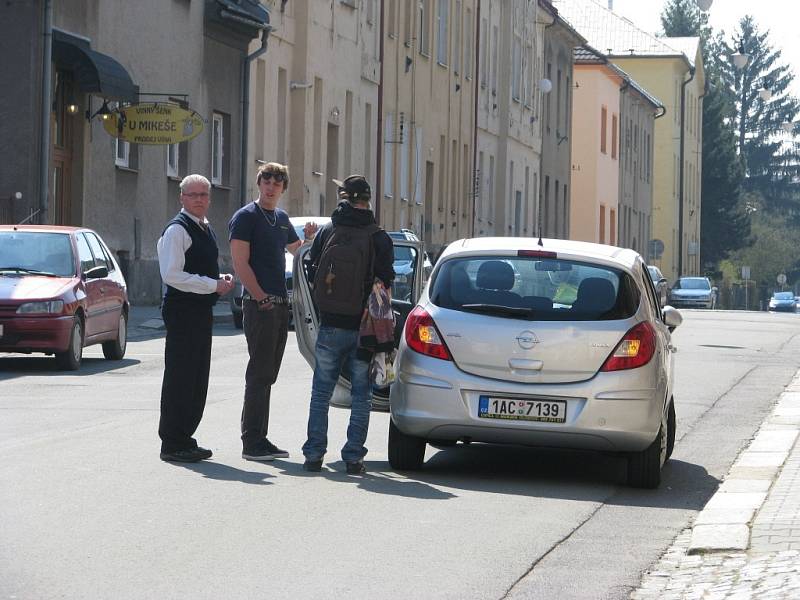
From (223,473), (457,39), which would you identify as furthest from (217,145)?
(223,473)

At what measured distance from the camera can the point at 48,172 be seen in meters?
28.0

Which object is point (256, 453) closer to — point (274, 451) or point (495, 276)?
point (274, 451)

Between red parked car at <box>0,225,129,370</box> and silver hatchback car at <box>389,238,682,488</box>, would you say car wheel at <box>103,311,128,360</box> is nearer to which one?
red parked car at <box>0,225,129,370</box>

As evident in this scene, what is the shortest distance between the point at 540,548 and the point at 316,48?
34647 millimetres

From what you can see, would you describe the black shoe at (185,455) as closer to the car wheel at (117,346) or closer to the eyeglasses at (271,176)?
the eyeglasses at (271,176)

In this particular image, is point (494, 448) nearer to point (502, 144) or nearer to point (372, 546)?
point (372, 546)

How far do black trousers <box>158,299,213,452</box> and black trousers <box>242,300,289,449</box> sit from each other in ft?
0.96

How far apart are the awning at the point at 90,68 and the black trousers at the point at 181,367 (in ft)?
56.4

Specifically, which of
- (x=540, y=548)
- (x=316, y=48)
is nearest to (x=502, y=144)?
(x=316, y=48)

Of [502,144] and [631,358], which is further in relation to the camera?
[502,144]

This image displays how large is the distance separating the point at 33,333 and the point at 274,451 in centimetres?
746

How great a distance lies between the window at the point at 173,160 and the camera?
3447 cm

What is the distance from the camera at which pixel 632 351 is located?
11.0m

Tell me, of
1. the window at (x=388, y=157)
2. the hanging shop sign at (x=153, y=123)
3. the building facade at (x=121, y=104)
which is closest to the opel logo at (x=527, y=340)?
the building facade at (x=121, y=104)
